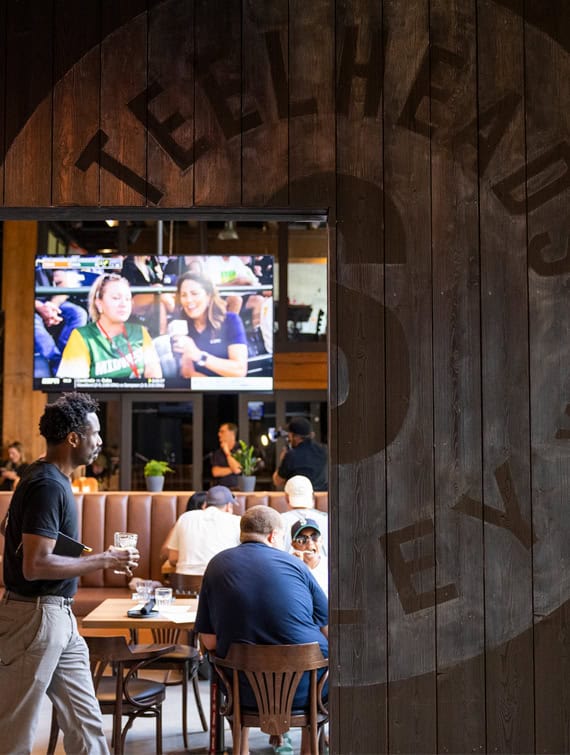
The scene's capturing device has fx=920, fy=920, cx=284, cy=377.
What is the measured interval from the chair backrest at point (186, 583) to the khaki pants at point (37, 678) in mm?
2374

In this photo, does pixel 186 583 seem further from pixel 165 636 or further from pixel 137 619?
pixel 137 619

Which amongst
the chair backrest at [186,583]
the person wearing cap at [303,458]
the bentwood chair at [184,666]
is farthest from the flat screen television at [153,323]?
the bentwood chair at [184,666]

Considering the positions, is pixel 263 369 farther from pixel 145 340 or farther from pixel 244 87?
pixel 244 87

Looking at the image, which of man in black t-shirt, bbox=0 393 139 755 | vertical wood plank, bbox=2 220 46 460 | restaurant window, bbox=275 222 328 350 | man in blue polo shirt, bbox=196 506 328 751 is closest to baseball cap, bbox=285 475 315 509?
man in blue polo shirt, bbox=196 506 328 751

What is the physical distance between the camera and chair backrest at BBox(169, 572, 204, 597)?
18.6 feet

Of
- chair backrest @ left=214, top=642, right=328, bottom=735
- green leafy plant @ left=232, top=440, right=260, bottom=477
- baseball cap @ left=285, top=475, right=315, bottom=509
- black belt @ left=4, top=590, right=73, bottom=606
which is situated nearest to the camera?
Result: black belt @ left=4, top=590, right=73, bottom=606

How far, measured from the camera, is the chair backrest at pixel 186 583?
5.68m

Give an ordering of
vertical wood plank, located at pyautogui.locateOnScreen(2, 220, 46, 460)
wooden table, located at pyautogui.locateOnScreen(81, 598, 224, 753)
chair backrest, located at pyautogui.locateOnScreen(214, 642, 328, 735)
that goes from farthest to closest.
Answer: vertical wood plank, located at pyautogui.locateOnScreen(2, 220, 46, 460)
wooden table, located at pyautogui.locateOnScreen(81, 598, 224, 753)
chair backrest, located at pyautogui.locateOnScreen(214, 642, 328, 735)

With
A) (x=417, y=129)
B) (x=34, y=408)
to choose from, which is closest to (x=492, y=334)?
(x=417, y=129)

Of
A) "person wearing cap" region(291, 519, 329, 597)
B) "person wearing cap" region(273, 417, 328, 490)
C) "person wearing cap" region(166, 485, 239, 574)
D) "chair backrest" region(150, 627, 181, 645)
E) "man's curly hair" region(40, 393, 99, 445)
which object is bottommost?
"chair backrest" region(150, 627, 181, 645)

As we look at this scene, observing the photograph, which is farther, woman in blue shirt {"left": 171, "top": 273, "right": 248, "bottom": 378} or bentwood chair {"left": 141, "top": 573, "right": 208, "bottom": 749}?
woman in blue shirt {"left": 171, "top": 273, "right": 248, "bottom": 378}

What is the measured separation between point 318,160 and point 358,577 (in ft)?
4.61

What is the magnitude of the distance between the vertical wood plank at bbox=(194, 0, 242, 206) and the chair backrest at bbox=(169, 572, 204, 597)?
3.16 meters

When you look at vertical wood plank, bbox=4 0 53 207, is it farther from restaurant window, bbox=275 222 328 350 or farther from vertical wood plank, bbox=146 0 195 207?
restaurant window, bbox=275 222 328 350
